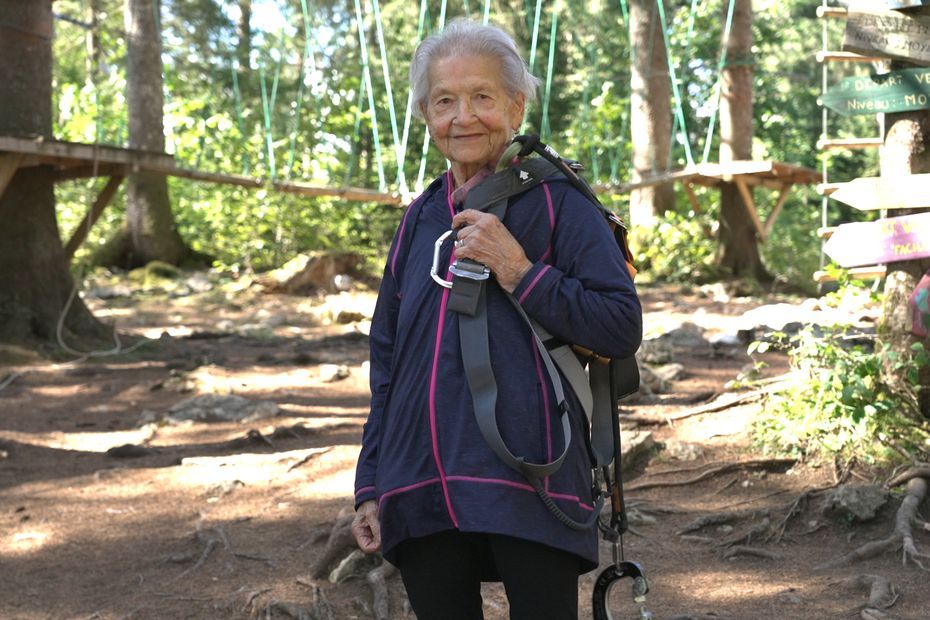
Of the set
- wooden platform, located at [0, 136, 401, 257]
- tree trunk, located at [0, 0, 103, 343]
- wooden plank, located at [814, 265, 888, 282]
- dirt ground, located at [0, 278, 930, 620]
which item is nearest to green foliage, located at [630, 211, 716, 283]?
wooden platform, located at [0, 136, 401, 257]

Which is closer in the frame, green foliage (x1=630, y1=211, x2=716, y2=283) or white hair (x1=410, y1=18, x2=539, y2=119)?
white hair (x1=410, y1=18, x2=539, y2=119)

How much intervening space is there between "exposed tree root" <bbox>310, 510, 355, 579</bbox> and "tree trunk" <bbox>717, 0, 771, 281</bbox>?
29.1 ft

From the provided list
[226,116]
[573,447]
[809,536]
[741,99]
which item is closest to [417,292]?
[573,447]

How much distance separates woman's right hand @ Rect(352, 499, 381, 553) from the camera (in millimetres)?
1916

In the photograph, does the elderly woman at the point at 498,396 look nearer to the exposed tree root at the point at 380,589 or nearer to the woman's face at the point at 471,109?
the woman's face at the point at 471,109

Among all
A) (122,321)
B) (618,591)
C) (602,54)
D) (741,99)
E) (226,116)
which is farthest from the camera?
(602,54)

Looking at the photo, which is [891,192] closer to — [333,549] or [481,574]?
[333,549]

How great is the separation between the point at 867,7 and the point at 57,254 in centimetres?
589

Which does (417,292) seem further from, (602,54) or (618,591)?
(602,54)

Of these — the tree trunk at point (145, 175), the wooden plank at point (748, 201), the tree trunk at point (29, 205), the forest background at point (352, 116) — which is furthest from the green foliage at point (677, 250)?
the tree trunk at point (29, 205)

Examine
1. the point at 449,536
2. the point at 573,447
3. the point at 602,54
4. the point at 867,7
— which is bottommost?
the point at 449,536

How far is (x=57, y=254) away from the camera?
807cm

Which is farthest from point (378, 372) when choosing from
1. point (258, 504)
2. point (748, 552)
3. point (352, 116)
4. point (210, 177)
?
point (352, 116)

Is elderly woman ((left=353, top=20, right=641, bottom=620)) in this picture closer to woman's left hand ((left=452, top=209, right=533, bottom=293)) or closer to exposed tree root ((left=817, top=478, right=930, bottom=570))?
woman's left hand ((left=452, top=209, right=533, bottom=293))
